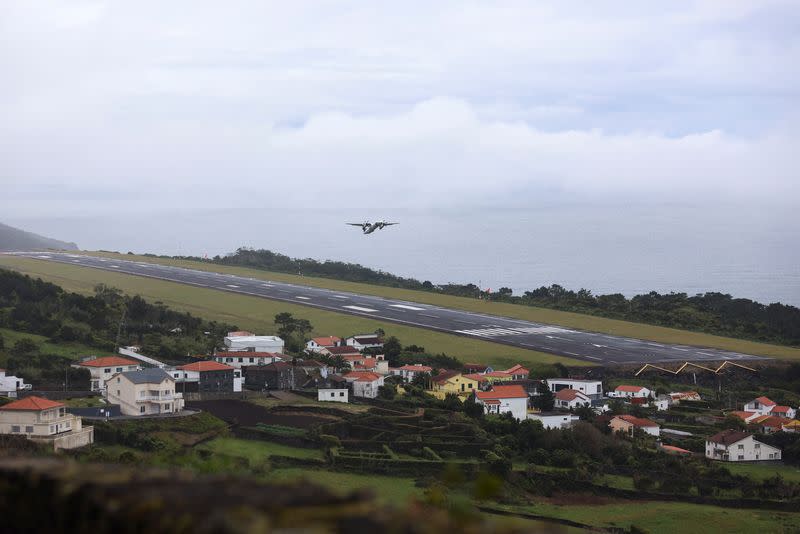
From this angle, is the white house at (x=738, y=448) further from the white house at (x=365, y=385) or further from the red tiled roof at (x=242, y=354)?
the red tiled roof at (x=242, y=354)

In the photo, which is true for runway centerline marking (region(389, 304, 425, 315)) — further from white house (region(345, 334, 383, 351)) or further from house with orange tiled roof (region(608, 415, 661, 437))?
house with orange tiled roof (region(608, 415, 661, 437))

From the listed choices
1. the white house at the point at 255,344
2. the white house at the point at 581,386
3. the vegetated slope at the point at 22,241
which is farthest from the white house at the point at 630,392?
the vegetated slope at the point at 22,241

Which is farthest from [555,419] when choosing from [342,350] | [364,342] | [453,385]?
[364,342]

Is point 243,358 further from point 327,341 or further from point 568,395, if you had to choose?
point 568,395

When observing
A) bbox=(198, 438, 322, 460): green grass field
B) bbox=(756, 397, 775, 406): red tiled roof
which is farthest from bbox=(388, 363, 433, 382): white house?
bbox=(756, 397, 775, 406): red tiled roof

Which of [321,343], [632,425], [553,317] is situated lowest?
[632,425]

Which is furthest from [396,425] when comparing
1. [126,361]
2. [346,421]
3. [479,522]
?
[479,522]
